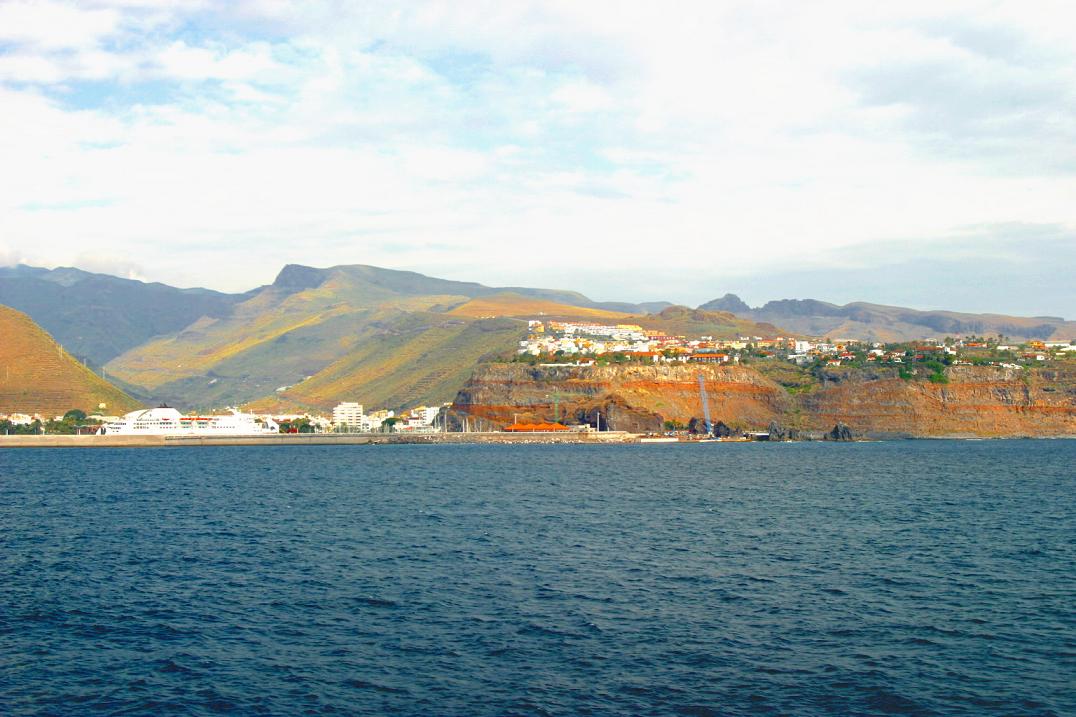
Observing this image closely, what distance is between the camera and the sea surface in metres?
27.1

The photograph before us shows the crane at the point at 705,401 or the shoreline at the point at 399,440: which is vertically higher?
the crane at the point at 705,401

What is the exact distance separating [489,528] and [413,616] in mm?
21064

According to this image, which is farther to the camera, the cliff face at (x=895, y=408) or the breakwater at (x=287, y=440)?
the cliff face at (x=895, y=408)

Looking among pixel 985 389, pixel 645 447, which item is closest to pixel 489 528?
pixel 645 447

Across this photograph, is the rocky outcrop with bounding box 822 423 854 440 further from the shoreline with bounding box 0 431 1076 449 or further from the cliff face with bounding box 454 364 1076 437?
the cliff face with bounding box 454 364 1076 437

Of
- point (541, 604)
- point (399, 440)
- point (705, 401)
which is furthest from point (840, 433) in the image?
point (541, 604)

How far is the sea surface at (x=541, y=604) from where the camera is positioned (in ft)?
88.8

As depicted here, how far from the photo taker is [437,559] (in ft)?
150

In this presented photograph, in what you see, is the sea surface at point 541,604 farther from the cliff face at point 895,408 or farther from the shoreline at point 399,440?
the cliff face at point 895,408

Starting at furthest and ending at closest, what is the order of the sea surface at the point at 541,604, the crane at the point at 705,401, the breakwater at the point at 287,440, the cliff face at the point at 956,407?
the crane at the point at 705,401 < the cliff face at the point at 956,407 < the breakwater at the point at 287,440 < the sea surface at the point at 541,604

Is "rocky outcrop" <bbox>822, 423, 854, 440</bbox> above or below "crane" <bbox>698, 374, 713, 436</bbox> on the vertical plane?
below

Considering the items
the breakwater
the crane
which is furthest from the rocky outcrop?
the breakwater

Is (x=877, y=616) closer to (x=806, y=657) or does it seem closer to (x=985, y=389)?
(x=806, y=657)

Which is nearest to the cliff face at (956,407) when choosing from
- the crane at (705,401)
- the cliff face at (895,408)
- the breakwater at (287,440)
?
the cliff face at (895,408)
